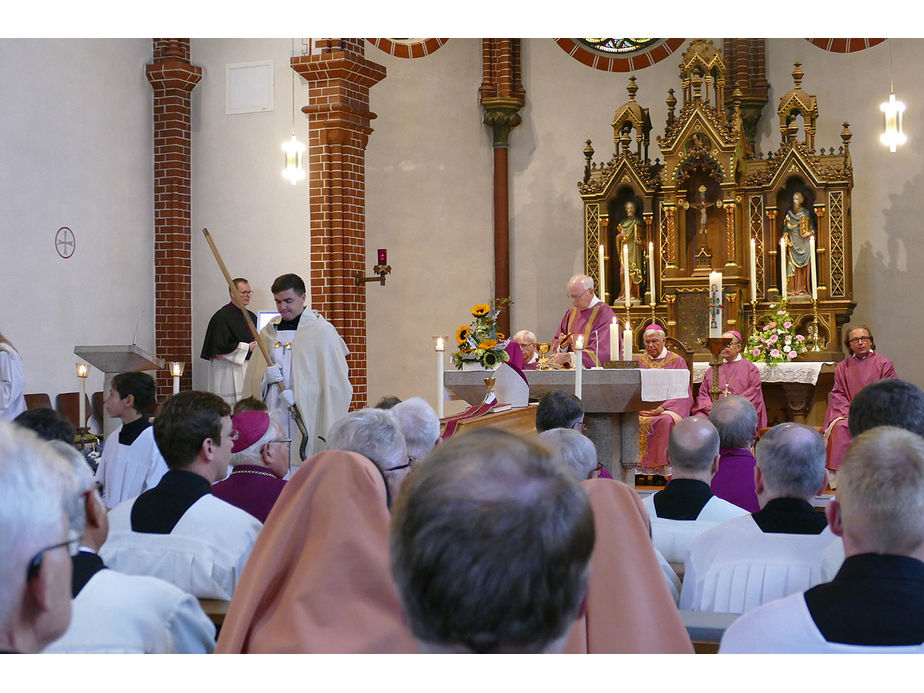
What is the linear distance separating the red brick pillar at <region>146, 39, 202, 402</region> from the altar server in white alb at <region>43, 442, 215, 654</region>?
915 cm

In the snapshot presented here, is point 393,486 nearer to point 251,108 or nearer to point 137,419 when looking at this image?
point 137,419

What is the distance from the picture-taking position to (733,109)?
1348 centimetres

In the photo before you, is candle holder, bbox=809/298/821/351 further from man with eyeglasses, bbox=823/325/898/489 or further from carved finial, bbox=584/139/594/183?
carved finial, bbox=584/139/594/183

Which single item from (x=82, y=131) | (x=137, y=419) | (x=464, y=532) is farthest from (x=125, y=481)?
(x=82, y=131)

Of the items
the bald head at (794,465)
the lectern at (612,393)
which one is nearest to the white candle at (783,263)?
the lectern at (612,393)

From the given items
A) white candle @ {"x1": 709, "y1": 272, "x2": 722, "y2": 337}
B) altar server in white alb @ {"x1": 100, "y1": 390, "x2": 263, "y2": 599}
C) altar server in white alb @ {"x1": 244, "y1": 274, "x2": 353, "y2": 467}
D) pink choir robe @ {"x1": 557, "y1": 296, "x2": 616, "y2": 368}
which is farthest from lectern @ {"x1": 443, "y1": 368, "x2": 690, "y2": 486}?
altar server in white alb @ {"x1": 100, "y1": 390, "x2": 263, "y2": 599}

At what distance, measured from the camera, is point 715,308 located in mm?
8008

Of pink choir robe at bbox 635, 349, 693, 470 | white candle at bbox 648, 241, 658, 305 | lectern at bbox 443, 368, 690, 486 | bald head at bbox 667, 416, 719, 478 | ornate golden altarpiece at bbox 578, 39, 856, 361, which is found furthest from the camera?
white candle at bbox 648, 241, 658, 305

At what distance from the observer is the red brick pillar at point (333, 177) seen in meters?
10.8

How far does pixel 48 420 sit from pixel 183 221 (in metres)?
7.70

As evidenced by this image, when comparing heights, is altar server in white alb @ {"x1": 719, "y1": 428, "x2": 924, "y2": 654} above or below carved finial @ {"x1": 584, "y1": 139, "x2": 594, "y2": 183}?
below

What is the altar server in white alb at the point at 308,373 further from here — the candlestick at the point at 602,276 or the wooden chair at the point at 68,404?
the candlestick at the point at 602,276

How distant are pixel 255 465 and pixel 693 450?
5.78ft

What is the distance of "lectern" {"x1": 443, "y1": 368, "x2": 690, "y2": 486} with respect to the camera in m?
7.36
